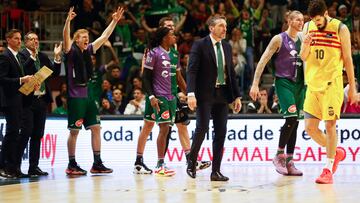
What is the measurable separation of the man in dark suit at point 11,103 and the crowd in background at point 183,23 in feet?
20.8

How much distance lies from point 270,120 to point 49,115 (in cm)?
391

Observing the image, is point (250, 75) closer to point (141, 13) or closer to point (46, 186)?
point (141, 13)

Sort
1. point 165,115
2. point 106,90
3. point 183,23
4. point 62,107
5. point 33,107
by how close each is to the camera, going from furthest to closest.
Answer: point 183,23, point 106,90, point 62,107, point 33,107, point 165,115

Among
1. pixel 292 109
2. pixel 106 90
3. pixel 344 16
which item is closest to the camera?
pixel 292 109

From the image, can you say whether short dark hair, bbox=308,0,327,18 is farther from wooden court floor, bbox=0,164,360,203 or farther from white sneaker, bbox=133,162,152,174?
white sneaker, bbox=133,162,152,174

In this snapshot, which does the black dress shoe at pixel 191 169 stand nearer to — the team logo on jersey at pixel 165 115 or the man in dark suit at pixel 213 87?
the man in dark suit at pixel 213 87

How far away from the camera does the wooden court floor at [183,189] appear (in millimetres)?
9023

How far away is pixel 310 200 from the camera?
8.70 meters

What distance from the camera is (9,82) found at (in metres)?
11.8

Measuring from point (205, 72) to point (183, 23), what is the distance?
355 inches

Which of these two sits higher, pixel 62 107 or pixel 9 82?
pixel 9 82

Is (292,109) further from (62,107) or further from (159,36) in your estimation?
(62,107)

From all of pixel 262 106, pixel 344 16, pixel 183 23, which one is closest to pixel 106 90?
pixel 183 23

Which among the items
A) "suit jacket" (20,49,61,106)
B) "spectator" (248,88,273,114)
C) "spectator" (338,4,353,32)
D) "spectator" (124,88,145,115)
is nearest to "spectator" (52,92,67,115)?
"spectator" (124,88,145,115)
